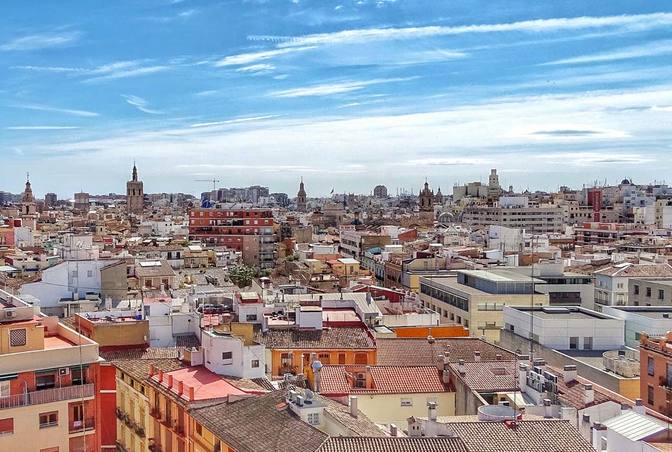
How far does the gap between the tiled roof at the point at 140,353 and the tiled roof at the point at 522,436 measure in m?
13.4

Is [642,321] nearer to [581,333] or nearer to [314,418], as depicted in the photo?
[581,333]

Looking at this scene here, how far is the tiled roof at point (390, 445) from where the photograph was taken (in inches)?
656

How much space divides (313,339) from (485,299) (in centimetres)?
1502

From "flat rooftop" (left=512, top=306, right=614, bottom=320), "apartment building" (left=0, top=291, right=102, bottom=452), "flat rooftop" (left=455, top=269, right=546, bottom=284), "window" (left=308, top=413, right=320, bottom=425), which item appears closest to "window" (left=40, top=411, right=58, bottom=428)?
"apartment building" (left=0, top=291, right=102, bottom=452)

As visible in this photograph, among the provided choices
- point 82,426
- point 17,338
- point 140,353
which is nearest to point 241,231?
point 140,353

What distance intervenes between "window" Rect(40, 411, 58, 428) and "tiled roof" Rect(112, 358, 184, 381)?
17.6 ft

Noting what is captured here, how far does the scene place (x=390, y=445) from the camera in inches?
665

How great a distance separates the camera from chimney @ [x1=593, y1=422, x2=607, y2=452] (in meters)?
20.5

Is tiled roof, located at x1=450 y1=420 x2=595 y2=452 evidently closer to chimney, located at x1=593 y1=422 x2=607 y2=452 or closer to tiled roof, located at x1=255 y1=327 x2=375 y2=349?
chimney, located at x1=593 y1=422 x2=607 y2=452

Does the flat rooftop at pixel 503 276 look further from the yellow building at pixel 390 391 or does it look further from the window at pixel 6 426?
the window at pixel 6 426

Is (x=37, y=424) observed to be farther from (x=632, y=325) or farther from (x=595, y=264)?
(x=595, y=264)

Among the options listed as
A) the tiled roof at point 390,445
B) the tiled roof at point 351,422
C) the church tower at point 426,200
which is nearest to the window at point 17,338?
the tiled roof at point 351,422

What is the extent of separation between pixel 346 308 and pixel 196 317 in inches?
357

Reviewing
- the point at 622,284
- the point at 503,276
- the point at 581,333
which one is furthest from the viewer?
the point at 622,284
